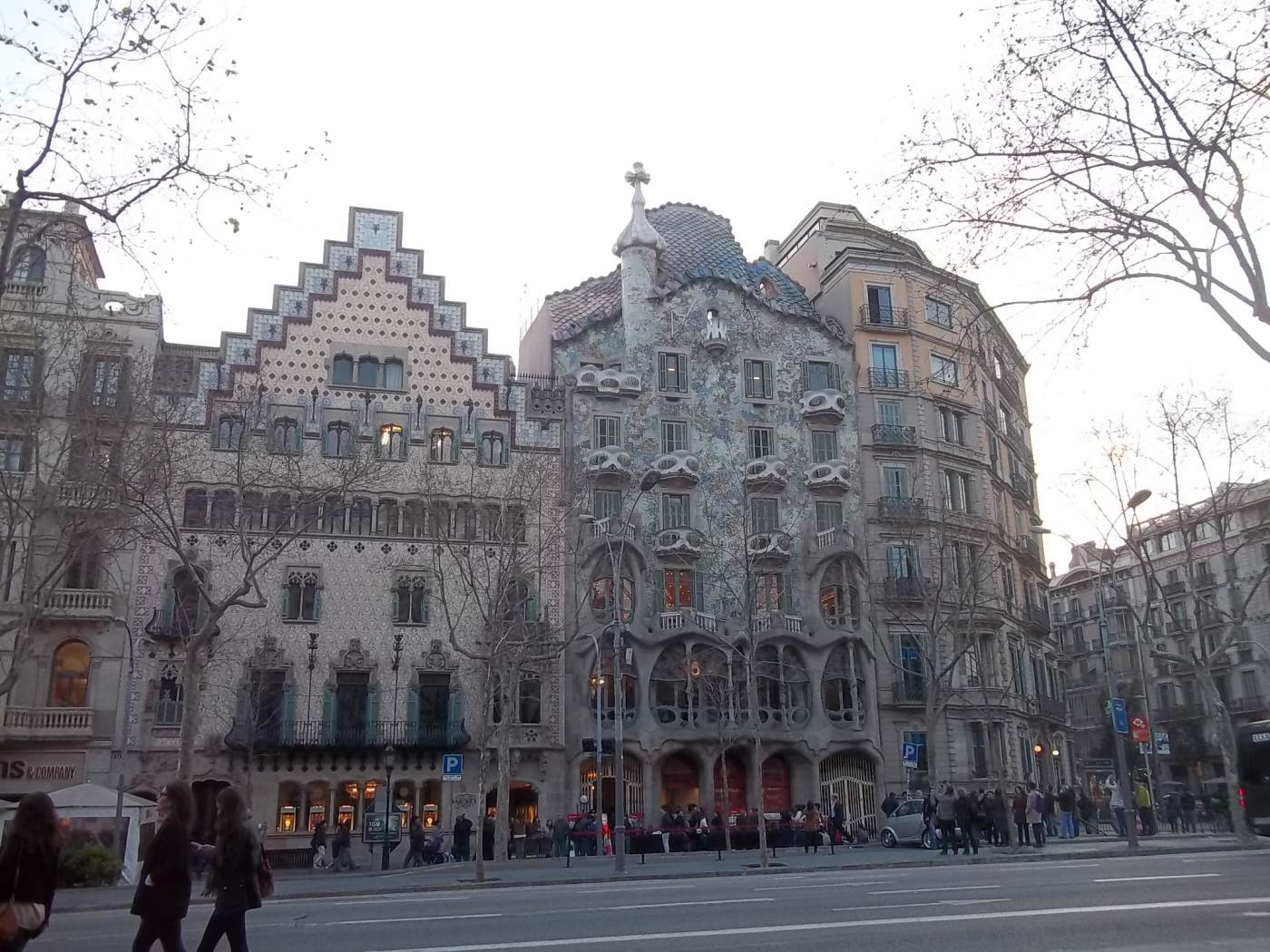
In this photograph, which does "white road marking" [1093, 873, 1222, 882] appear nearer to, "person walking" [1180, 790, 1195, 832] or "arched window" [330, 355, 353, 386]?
→ "person walking" [1180, 790, 1195, 832]

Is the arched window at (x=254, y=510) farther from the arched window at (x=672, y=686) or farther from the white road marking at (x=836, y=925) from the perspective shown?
the white road marking at (x=836, y=925)

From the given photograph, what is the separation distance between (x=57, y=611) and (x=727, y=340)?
25.9 metres

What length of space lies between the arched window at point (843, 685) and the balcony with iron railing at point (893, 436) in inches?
341

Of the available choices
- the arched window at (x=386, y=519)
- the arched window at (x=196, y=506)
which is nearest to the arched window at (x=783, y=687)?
the arched window at (x=386, y=519)

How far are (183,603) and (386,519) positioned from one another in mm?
7151

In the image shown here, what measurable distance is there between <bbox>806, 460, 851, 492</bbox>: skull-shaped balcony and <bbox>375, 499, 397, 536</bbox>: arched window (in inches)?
629

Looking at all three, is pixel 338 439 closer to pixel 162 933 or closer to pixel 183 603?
pixel 183 603

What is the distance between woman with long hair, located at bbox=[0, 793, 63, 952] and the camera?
733cm

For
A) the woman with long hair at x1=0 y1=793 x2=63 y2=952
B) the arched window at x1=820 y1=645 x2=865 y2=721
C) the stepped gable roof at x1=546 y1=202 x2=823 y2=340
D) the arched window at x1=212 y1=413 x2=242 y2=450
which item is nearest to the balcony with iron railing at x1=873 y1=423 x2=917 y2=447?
the stepped gable roof at x1=546 y1=202 x2=823 y2=340

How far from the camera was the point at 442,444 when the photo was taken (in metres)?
40.5

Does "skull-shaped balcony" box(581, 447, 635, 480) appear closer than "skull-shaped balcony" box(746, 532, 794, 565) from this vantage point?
No

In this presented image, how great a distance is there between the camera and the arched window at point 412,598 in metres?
38.5

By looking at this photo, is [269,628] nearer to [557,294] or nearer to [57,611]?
[57,611]

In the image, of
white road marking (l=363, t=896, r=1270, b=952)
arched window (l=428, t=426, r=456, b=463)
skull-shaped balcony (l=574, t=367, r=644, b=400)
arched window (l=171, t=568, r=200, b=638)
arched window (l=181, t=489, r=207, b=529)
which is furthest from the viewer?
skull-shaped balcony (l=574, t=367, r=644, b=400)
